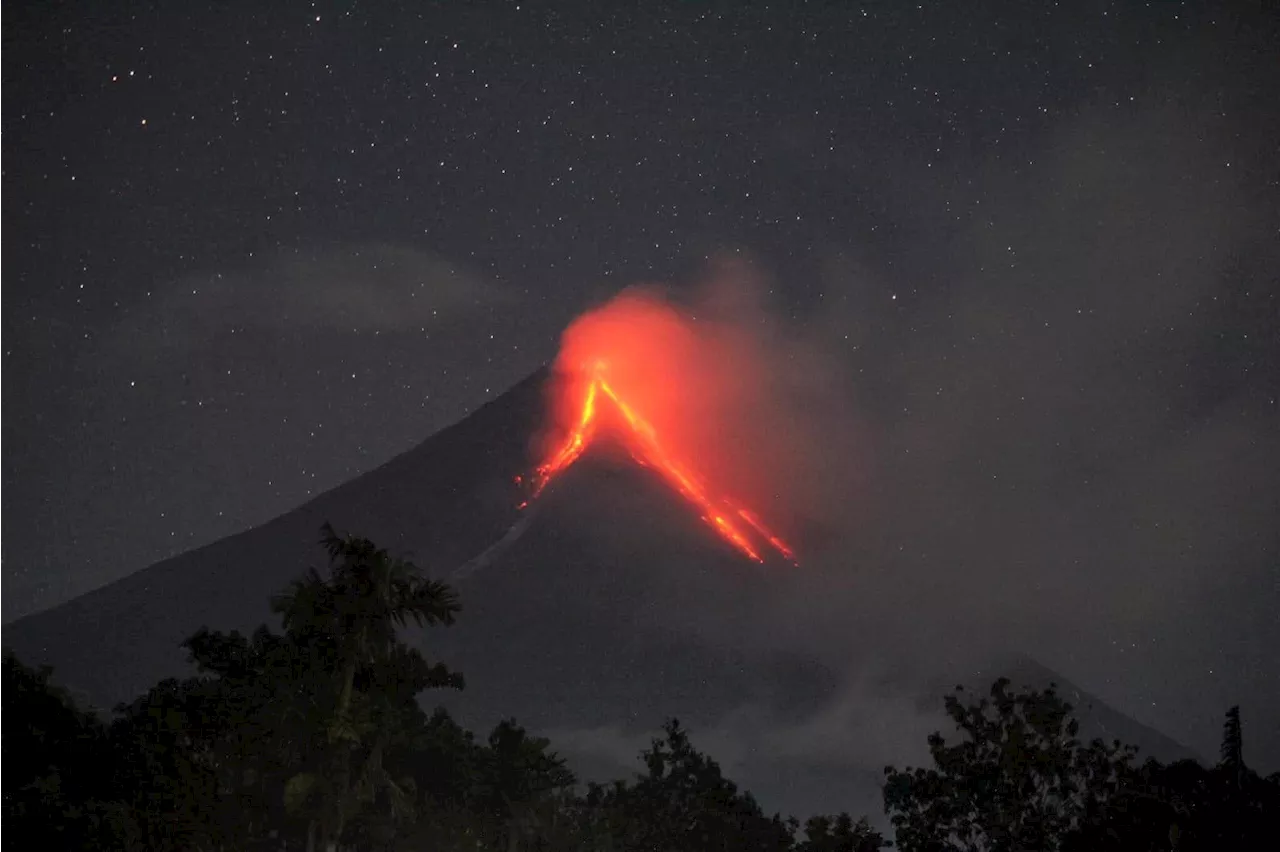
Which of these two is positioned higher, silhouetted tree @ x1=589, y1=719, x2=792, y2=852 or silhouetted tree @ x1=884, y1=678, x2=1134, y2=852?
silhouetted tree @ x1=589, y1=719, x2=792, y2=852

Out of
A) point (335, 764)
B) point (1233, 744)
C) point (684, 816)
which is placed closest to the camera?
point (1233, 744)

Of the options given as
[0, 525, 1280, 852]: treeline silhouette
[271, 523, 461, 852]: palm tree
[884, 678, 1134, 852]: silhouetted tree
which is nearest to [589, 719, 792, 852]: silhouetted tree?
[0, 525, 1280, 852]: treeline silhouette

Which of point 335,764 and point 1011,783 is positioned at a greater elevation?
point 1011,783

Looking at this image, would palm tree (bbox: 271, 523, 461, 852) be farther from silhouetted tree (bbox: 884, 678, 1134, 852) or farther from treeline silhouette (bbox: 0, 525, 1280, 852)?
silhouetted tree (bbox: 884, 678, 1134, 852)

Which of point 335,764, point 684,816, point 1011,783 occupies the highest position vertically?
point 684,816

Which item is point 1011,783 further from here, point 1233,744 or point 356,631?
point 356,631

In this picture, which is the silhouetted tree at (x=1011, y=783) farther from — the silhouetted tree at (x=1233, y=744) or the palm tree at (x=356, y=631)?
the palm tree at (x=356, y=631)

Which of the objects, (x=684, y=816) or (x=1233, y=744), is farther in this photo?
(x=684, y=816)

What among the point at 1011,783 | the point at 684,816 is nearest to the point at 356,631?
the point at 1011,783
